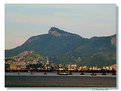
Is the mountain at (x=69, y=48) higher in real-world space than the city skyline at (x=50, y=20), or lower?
lower

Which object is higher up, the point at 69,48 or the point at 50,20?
the point at 50,20

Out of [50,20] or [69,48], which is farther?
[69,48]

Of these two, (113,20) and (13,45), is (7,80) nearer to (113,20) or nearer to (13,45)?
(13,45)

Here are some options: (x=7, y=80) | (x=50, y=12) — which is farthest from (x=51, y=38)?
(x=7, y=80)

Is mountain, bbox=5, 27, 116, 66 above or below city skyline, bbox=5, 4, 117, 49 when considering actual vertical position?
below
